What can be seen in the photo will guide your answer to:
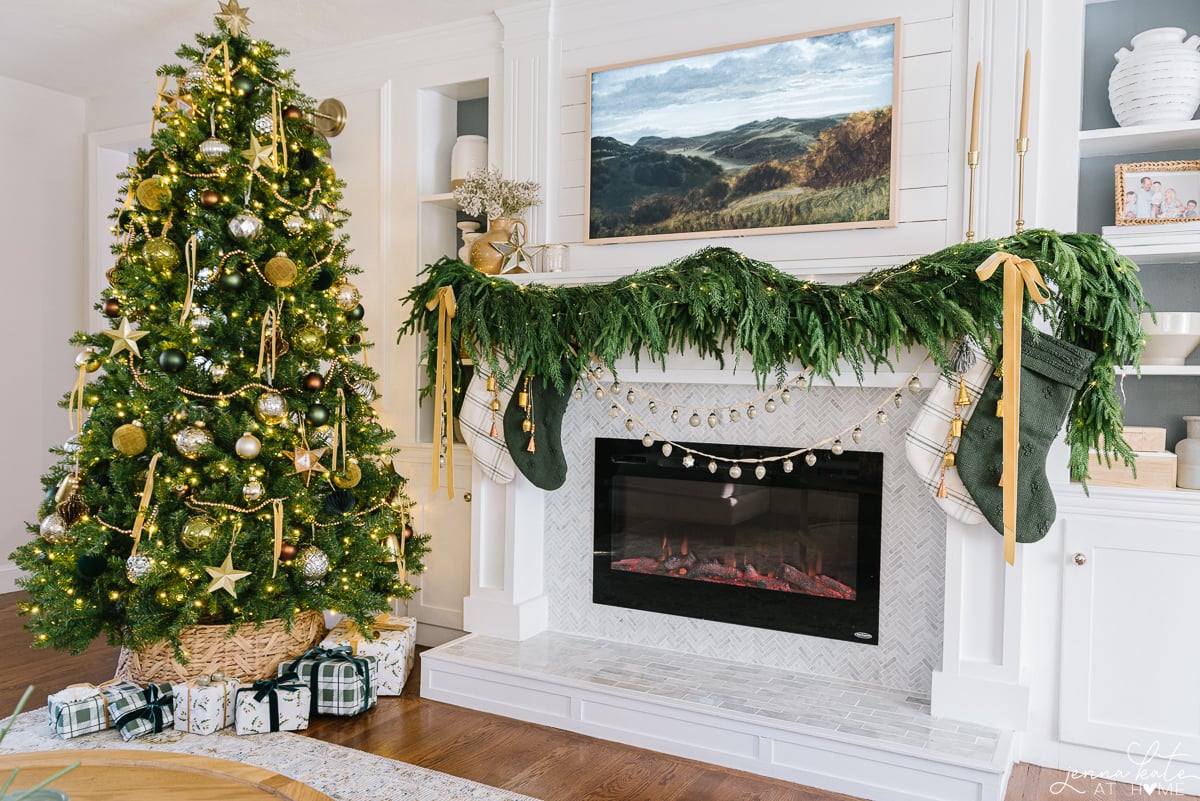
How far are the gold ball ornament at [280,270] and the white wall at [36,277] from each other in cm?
254

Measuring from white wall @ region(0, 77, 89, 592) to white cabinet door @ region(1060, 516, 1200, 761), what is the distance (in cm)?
478

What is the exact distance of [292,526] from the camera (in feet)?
9.18

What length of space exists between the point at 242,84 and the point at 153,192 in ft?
1.51

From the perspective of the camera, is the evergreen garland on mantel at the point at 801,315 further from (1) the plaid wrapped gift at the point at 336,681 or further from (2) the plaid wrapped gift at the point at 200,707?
(2) the plaid wrapped gift at the point at 200,707

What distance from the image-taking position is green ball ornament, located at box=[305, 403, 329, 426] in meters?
2.84

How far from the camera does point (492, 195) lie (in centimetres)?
313

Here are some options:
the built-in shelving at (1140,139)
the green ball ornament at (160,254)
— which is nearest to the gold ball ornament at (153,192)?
the green ball ornament at (160,254)

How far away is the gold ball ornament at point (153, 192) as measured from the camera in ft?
8.84

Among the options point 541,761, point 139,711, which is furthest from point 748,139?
point 139,711

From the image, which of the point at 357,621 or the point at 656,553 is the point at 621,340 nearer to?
the point at 656,553

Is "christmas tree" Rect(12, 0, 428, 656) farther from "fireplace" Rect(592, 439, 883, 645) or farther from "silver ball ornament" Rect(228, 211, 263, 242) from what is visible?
"fireplace" Rect(592, 439, 883, 645)

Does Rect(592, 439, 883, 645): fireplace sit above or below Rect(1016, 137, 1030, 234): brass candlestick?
below

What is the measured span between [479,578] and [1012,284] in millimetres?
2075

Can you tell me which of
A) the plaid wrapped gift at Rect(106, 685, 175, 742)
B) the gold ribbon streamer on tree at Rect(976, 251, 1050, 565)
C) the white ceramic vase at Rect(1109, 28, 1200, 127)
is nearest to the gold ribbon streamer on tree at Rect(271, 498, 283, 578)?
the plaid wrapped gift at Rect(106, 685, 175, 742)
